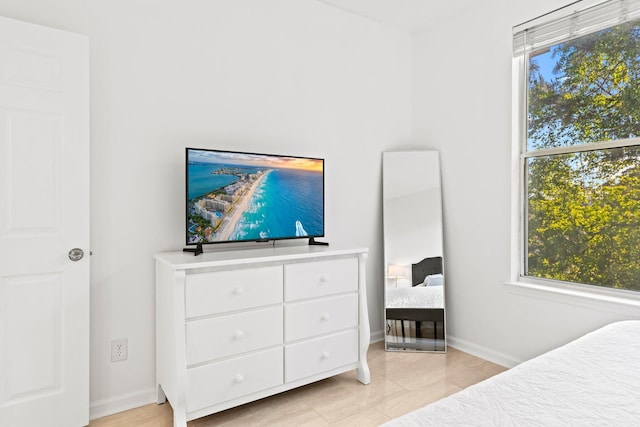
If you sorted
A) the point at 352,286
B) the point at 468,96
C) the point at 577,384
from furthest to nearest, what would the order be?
the point at 468,96, the point at 352,286, the point at 577,384

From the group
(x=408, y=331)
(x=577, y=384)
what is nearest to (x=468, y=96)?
(x=408, y=331)

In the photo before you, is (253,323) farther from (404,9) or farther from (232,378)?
(404,9)

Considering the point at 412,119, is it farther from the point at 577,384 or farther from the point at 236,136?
the point at 577,384

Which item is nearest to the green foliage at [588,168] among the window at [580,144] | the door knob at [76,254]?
the window at [580,144]

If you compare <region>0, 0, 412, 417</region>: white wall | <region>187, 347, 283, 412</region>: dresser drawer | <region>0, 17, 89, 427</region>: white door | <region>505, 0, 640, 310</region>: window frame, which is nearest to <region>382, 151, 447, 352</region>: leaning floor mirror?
<region>0, 0, 412, 417</region>: white wall

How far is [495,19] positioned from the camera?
9.20ft

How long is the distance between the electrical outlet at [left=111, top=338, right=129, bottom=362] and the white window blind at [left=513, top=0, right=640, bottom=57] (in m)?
3.11

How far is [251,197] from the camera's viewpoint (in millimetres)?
2404

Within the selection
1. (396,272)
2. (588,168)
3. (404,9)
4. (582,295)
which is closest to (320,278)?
(396,272)

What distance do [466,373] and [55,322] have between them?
2.47 meters

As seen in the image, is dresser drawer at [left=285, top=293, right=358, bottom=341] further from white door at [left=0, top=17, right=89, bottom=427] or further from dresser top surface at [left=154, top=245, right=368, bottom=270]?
white door at [left=0, top=17, right=89, bottom=427]

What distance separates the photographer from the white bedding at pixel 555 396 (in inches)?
35.3

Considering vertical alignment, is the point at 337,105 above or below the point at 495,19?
below

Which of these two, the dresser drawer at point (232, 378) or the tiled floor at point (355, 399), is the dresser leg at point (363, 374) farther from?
the dresser drawer at point (232, 378)
